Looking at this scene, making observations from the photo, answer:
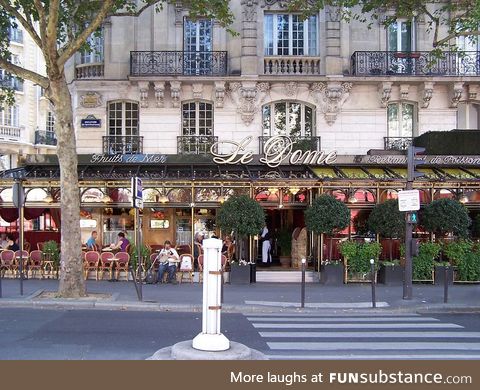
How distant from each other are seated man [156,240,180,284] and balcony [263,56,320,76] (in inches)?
295

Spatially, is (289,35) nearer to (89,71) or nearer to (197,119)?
(197,119)

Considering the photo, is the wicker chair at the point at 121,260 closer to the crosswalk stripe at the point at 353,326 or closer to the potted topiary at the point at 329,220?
the potted topiary at the point at 329,220

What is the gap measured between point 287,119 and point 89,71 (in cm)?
752

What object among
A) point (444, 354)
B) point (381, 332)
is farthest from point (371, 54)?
point (444, 354)

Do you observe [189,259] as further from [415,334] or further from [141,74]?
[415,334]

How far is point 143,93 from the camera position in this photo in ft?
67.9

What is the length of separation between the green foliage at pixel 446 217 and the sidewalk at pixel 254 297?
5.72 ft

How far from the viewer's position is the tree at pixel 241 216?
56.7ft

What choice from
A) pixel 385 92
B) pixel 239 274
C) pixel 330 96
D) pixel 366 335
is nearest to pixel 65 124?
pixel 239 274

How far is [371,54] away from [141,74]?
8.20 m

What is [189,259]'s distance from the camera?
17.9 m

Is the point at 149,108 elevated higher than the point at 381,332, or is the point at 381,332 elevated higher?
the point at 149,108

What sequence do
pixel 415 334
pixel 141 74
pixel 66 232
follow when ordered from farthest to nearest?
1. pixel 141 74
2. pixel 66 232
3. pixel 415 334
